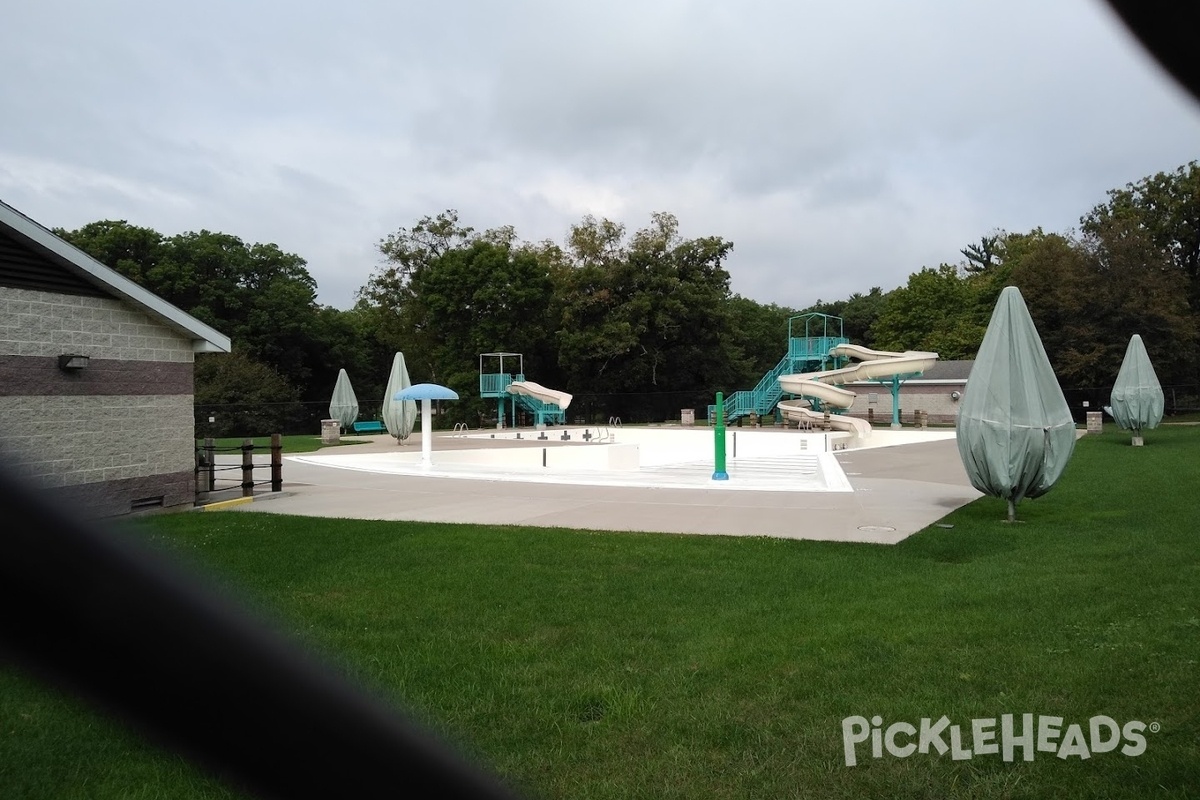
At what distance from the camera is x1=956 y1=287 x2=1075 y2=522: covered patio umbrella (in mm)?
12062

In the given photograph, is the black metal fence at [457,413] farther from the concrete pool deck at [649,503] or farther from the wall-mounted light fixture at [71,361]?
the wall-mounted light fixture at [71,361]

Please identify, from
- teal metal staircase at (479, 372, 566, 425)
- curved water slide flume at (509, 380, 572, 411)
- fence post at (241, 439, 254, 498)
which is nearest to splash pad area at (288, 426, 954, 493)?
curved water slide flume at (509, 380, 572, 411)

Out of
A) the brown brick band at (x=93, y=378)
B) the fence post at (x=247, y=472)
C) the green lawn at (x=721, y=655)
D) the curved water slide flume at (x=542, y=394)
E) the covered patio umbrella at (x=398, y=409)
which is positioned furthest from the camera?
the curved water slide flume at (x=542, y=394)

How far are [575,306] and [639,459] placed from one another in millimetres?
23261

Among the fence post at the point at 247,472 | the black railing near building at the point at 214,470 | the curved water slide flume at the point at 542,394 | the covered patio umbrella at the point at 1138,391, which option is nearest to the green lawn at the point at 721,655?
the black railing near building at the point at 214,470

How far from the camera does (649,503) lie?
14734mm

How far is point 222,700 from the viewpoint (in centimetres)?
118

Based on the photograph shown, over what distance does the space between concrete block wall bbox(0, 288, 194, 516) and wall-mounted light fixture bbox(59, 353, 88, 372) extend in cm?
8

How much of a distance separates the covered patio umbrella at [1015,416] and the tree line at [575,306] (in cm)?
3654

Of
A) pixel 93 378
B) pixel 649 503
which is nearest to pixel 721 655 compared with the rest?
pixel 649 503

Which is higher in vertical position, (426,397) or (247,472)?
(426,397)

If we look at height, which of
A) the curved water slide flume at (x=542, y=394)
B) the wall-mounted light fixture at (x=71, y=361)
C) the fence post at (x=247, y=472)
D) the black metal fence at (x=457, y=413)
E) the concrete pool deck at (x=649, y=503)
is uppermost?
the curved water slide flume at (x=542, y=394)

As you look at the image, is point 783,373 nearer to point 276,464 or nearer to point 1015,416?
point 276,464

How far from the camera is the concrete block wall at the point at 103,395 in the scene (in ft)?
38.8
